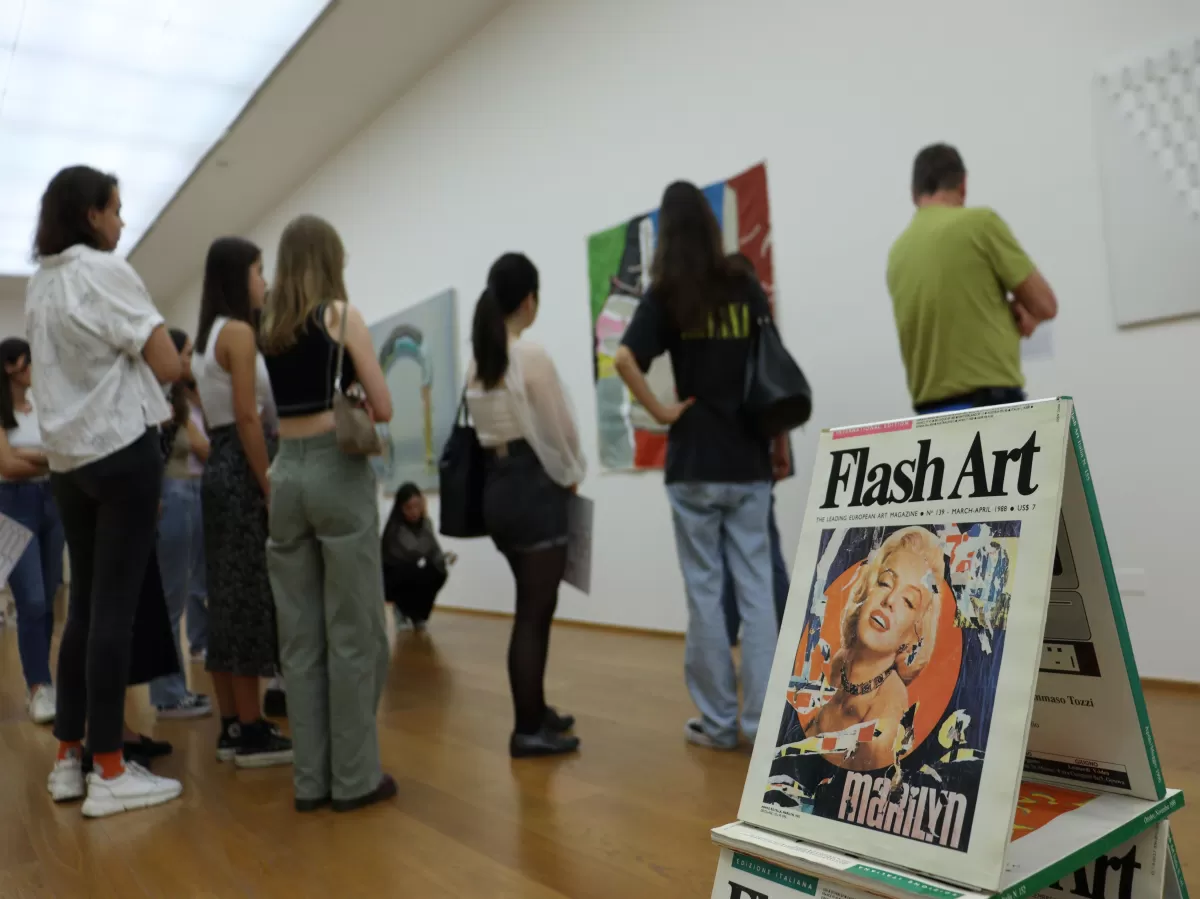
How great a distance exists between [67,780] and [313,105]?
198 inches

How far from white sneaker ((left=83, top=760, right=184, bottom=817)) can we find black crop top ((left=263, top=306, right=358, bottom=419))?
954 millimetres

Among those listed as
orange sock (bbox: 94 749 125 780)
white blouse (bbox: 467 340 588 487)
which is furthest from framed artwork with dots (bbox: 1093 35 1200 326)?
orange sock (bbox: 94 749 125 780)

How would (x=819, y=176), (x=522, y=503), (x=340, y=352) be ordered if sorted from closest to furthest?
1. (x=340, y=352)
2. (x=522, y=503)
3. (x=819, y=176)

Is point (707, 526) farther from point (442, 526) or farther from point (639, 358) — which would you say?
point (442, 526)

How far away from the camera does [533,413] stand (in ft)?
7.96

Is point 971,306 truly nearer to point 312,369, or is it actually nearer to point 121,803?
point 312,369

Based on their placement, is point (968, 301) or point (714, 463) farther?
point (714, 463)

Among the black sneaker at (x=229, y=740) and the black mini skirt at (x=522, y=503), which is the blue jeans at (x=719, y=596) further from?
the black sneaker at (x=229, y=740)

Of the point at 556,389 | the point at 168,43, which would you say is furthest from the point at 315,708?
the point at 168,43

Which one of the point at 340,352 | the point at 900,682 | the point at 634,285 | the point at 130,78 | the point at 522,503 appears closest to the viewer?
the point at 900,682

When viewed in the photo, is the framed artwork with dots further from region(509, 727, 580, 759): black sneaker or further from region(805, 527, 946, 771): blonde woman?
region(805, 527, 946, 771): blonde woman

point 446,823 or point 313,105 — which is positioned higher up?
point 313,105

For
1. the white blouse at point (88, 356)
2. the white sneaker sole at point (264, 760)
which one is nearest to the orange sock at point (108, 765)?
the white sneaker sole at point (264, 760)

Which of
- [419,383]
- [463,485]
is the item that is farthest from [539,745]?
[419,383]
